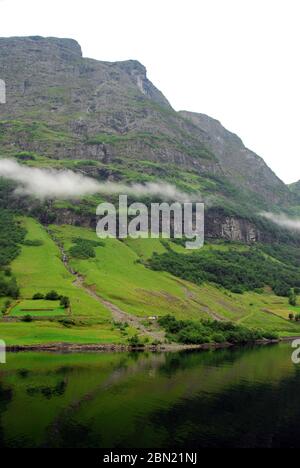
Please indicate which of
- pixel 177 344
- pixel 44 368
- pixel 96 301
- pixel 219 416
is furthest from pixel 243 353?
pixel 219 416

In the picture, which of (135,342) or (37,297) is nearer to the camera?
(135,342)

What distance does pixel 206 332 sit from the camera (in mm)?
180000

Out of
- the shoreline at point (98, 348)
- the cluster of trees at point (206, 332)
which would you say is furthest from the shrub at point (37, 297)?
the cluster of trees at point (206, 332)

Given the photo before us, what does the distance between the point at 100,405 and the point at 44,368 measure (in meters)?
35.5

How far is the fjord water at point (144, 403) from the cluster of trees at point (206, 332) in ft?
140

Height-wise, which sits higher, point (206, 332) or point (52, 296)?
point (52, 296)

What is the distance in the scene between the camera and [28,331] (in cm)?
14450

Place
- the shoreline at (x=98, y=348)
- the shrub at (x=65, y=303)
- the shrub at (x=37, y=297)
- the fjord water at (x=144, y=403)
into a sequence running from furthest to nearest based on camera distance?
1. the shrub at (x=37, y=297)
2. the shrub at (x=65, y=303)
3. the shoreline at (x=98, y=348)
4. the fjord water at (x=144, y=403)

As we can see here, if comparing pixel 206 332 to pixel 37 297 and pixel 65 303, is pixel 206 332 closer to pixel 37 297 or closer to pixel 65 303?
pixel 65 303

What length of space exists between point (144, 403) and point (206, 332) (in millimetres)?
103250

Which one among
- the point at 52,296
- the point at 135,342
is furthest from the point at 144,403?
the point at 52,296

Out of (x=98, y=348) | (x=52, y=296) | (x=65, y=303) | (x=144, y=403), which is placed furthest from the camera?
(x=52, y=296)

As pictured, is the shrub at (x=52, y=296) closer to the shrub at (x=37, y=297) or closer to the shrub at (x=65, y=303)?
the shrub at (x=37, y=297)

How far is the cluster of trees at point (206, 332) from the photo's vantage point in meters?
172
